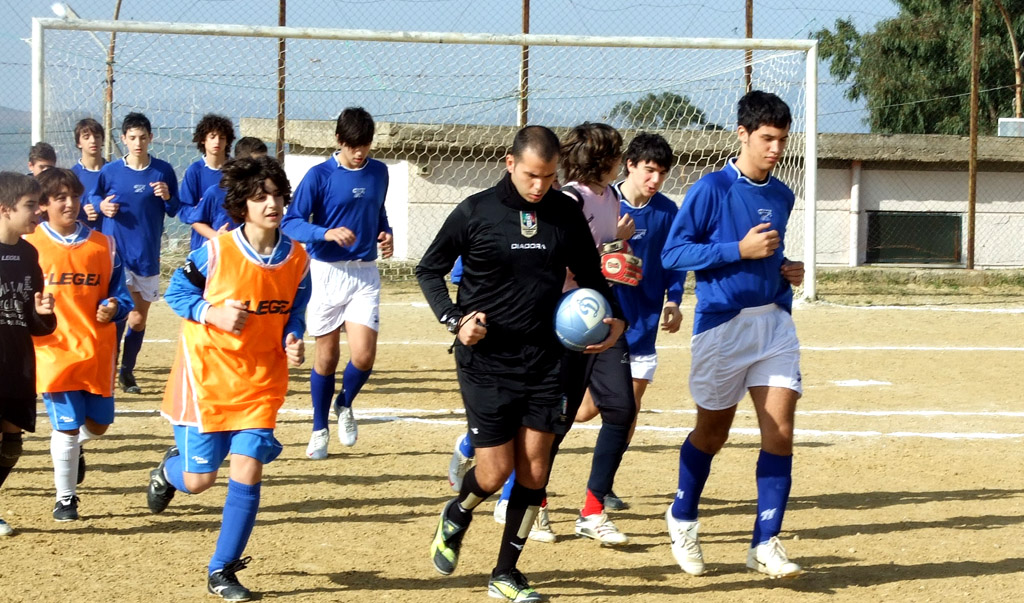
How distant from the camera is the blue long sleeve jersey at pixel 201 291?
4.86 meters

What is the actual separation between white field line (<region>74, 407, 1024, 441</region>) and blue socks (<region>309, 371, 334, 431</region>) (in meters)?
1.26

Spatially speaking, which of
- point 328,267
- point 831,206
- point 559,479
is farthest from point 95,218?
point 831,206

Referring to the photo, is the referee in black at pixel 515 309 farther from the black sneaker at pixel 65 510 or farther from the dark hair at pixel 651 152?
the black sneaker at pixel 65 510

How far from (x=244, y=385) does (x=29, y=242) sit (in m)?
1.70

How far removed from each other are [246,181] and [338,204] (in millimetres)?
2804

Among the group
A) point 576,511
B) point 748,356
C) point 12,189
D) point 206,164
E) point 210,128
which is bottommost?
point 576,511

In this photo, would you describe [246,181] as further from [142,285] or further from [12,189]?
[142,285]

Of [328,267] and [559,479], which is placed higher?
[328,267]

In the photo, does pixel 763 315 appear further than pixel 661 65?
No

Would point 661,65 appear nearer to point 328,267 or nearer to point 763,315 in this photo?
point 328,267

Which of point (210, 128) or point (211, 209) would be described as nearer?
point (211, 209)

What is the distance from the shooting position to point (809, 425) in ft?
29.1

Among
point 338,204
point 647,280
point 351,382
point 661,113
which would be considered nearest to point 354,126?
point 338,204

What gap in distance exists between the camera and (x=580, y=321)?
466 cm
